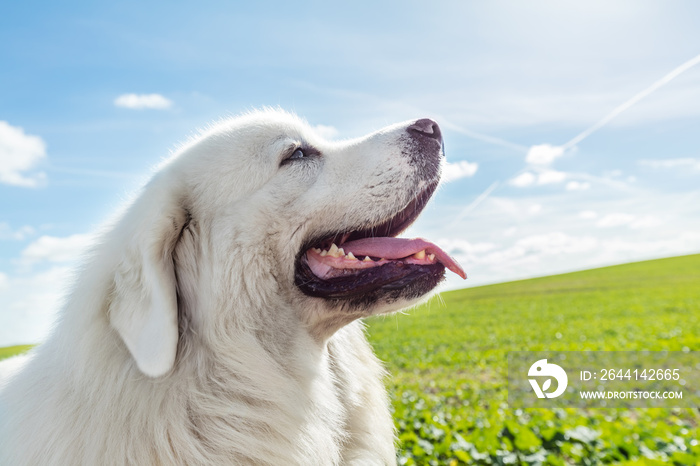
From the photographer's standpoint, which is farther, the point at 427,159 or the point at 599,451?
the point at 599,451

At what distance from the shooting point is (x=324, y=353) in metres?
2.90

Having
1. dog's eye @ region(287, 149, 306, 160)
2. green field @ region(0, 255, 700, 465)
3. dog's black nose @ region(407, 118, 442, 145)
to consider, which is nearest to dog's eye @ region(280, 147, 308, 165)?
dog's eye @ region(287, 149, 306, 160)

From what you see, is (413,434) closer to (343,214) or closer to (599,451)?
(599,451)

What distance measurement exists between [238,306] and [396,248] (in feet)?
3.01

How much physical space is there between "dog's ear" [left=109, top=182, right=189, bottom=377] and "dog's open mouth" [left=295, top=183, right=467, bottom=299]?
2.24 ft

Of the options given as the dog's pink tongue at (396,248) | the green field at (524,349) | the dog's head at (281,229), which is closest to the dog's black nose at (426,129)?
the dog's head at (281,229)

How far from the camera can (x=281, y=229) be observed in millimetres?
2686

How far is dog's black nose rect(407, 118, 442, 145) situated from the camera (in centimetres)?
300

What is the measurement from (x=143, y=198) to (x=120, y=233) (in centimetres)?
21

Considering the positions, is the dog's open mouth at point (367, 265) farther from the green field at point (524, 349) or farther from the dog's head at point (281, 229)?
the green field at point (524, 349)

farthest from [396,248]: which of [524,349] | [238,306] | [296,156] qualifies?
[524,349]

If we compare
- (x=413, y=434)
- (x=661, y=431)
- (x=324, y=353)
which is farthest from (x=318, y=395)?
(x=661, y=431)

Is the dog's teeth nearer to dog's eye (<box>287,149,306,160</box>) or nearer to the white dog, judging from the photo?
the white dog

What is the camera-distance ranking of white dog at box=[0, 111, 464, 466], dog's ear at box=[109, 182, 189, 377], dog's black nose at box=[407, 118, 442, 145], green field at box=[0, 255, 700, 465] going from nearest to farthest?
dog's ear at box=[109, 182, 189, 377] < white dog at box=[0, 111, 464, 466] < dog's black nose at box=[407, 118, 442, 145] < green field at box=[0, 255, 700, 465]
